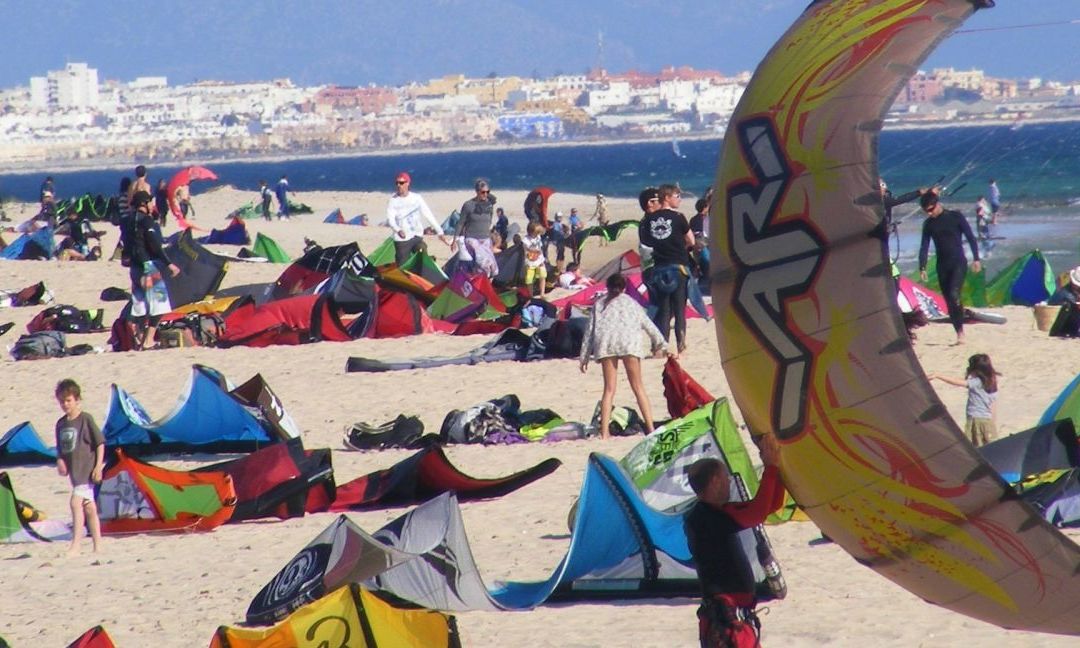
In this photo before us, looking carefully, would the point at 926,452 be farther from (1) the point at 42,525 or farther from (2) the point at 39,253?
(2) the point at 39,253

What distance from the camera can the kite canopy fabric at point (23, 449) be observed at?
11352 mm

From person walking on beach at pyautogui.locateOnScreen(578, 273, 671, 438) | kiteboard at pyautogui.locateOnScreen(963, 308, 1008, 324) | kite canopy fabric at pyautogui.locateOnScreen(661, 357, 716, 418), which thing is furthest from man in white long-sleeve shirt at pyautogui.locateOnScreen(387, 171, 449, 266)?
kite canopy fabric at pyautogui.locateOnScreen(661, 357, 716, 418)

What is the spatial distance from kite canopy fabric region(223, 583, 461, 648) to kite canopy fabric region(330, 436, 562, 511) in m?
3.07

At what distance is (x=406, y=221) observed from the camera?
17.7 m

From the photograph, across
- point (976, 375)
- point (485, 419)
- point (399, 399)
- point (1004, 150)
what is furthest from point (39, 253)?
point (1004, 150)

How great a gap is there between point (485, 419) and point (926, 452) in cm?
670

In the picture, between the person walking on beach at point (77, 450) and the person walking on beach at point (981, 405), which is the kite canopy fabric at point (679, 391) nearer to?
the person walking on beach at point (981, 405)

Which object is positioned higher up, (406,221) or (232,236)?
(232,236)

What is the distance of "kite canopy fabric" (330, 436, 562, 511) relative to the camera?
9.24 metres

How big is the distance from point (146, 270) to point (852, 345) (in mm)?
11043

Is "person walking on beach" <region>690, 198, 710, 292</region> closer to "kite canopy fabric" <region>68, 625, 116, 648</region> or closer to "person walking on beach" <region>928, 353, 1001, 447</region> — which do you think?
"person walking on beach" <region>928, 353, 1001, 447</region>

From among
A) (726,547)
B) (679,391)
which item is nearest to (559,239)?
(679,391)

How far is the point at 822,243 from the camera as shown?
4.88m

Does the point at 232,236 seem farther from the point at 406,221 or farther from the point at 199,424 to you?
the point at 199,424
